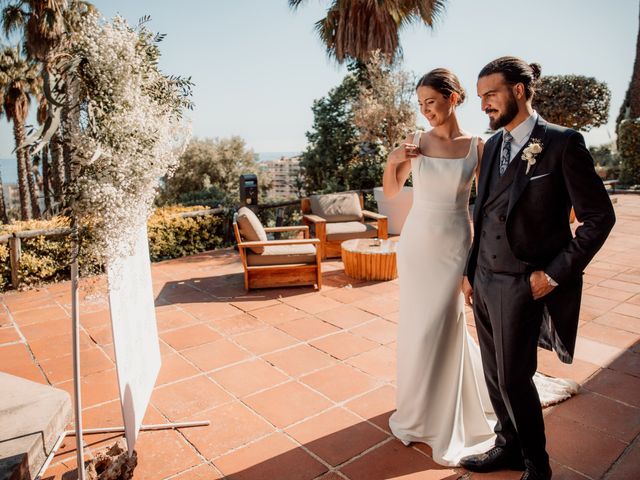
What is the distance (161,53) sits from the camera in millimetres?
2379

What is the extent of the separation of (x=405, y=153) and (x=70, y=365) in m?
3.33

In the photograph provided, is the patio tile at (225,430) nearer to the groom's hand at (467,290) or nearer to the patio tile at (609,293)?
the groom's hand at (467,290)

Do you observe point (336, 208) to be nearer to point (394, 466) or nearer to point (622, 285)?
point (622, 285)

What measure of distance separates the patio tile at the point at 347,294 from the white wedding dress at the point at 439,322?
264 cm

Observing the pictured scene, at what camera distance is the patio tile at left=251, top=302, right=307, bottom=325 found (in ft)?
15.6

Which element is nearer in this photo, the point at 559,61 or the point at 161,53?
the point at 161,53

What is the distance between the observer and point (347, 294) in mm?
5562

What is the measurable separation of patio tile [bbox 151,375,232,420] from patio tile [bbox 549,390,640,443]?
2.30 meters

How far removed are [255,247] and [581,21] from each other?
11.6m

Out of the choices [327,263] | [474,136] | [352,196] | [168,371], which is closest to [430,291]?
[474,136]

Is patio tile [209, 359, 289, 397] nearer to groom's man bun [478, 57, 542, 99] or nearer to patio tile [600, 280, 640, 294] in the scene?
groom's man bun [478, 57, 542, 99]

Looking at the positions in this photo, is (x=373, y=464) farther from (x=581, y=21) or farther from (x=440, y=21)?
(x=581, y=21)

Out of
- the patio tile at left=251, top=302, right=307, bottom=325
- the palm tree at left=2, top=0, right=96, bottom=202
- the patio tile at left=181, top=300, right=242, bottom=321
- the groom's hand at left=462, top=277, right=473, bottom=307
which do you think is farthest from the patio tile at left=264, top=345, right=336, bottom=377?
the palm tree at left=2, top=0, right=96, bottom=202

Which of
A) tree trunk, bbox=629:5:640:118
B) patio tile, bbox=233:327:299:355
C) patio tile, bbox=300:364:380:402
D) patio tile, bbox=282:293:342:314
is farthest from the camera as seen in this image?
tree trunk, bbox=629:5:640:118
